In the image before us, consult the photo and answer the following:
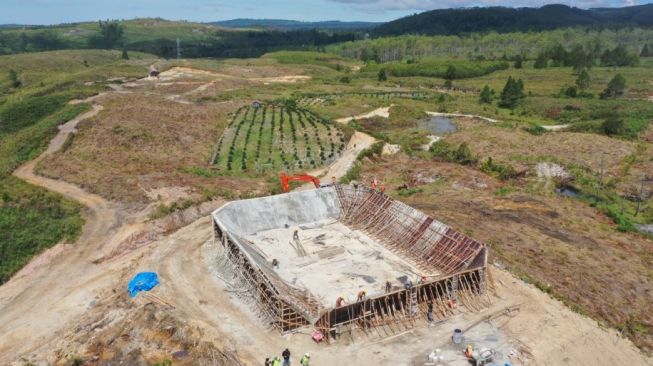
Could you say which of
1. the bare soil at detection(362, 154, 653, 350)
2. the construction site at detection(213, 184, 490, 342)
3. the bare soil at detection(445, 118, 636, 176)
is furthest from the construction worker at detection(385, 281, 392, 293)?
the bare soil at detection(445, 118, 636, 176)

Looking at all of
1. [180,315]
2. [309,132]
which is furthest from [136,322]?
[309,132]

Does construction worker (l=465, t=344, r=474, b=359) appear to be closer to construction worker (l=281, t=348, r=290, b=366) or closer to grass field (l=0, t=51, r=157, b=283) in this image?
construction worker (l=281, t=348, r=290, b=366)

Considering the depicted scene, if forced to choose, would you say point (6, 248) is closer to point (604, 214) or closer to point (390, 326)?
point (390, 326)

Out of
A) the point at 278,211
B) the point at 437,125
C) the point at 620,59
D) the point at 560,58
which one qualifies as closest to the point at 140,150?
the point at 278,211

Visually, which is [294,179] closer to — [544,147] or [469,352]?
[469,352]

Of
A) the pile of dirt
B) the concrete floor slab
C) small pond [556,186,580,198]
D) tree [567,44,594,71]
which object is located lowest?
small pond [556,186,580,198]
